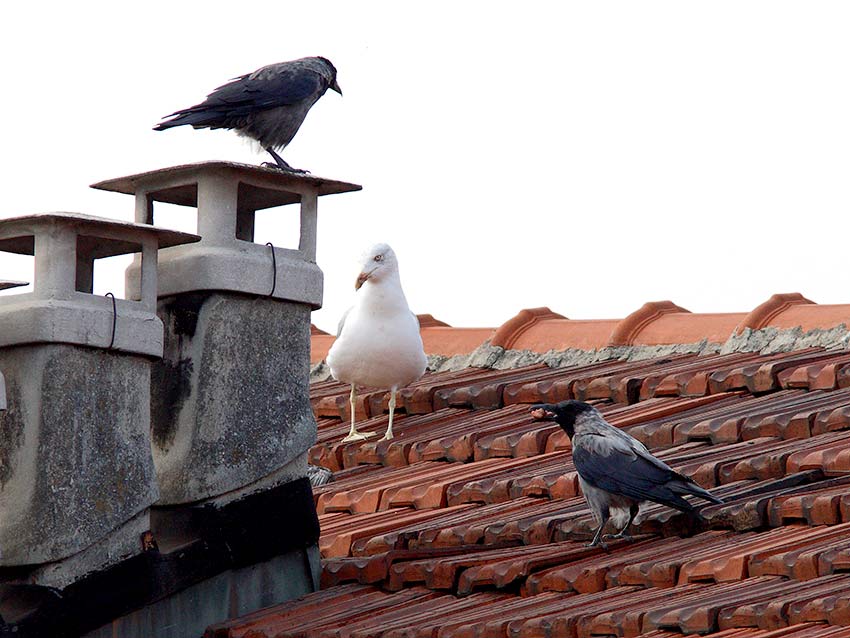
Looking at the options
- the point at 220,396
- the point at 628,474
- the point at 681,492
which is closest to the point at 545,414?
the point at 628,474

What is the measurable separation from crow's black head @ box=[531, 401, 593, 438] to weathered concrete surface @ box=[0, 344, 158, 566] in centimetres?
178

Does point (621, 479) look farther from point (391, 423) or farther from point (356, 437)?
point (356, 437)

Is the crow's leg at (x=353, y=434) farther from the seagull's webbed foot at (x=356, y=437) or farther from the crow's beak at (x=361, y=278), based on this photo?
the crow's beak at (x=361, y=278)

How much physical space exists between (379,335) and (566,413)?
6.21 feet

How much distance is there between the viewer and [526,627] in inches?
179

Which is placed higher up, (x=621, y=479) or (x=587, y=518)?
(x=621, y=479)

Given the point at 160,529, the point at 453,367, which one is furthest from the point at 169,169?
the point at 453,367

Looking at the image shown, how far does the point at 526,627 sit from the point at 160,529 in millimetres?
1540

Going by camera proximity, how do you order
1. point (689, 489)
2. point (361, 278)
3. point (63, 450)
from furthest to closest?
1. point (361, 278)
2. point (689, 489)
3. point (63, 450)

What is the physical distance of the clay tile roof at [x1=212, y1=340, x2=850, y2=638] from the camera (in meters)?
4.46

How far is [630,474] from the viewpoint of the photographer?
17.8 ft

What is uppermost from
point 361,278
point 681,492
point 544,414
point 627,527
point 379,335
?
point 361,278

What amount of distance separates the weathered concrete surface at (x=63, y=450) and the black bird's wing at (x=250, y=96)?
1.44 m

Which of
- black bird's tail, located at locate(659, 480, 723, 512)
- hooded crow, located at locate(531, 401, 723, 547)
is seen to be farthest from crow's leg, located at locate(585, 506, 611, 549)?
black bird's tail, located at locate(659, 480, 723, 512)
